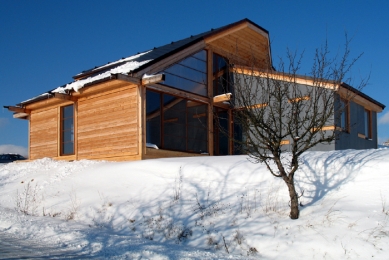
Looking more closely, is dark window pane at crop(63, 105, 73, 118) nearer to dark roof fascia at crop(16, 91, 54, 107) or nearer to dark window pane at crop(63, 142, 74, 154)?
dark roof fascia at crop(16, 91, 54, 107)

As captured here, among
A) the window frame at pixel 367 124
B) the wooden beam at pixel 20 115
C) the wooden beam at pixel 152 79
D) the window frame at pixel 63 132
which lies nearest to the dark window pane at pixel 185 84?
the wooden beam at pixel 152 79

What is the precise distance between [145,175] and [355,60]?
5857mm

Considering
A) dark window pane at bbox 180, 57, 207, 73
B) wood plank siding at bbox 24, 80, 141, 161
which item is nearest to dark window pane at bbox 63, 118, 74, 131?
wood plank siding at bbox 24, 80, 141, 161

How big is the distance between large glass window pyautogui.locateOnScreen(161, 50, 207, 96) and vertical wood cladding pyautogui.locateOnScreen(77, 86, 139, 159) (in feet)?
5.53

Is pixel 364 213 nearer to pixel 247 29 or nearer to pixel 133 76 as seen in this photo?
pixel 133 76

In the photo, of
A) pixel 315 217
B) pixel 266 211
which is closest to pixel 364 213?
pixel 315 217

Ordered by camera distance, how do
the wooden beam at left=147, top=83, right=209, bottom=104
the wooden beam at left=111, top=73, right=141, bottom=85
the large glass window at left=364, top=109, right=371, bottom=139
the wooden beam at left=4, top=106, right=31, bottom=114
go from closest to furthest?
the wooden beam at left=111, top=73, right=141, bottom=85, the wooden beam at left=147, top=83, right=209, bottom=104, the wooden beam at left=4, top=106, right=31, bottom=114, the large glass window at left=364, top=109, right=371, bottom=139

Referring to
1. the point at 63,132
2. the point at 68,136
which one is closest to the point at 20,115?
the point at 63,132

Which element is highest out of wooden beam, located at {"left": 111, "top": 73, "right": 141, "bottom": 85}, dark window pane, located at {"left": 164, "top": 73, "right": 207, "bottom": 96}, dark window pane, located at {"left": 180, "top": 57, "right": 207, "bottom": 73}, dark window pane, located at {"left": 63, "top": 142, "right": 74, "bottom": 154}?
dark window pane, located at {"left": 180, "top": 57, "right": 207, "bottom": 73}

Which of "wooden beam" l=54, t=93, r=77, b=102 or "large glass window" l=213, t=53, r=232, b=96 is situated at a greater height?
"large glass window" l=213, t=53, r=232, b=96

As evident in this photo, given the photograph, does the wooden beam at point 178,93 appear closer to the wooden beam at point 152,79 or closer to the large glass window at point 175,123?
the large glass window at point 175,123

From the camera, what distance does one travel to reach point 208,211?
8.84m

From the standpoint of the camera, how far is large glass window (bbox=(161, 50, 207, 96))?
53.2ft

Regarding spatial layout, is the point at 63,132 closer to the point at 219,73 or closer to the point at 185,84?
the point at 185,84
